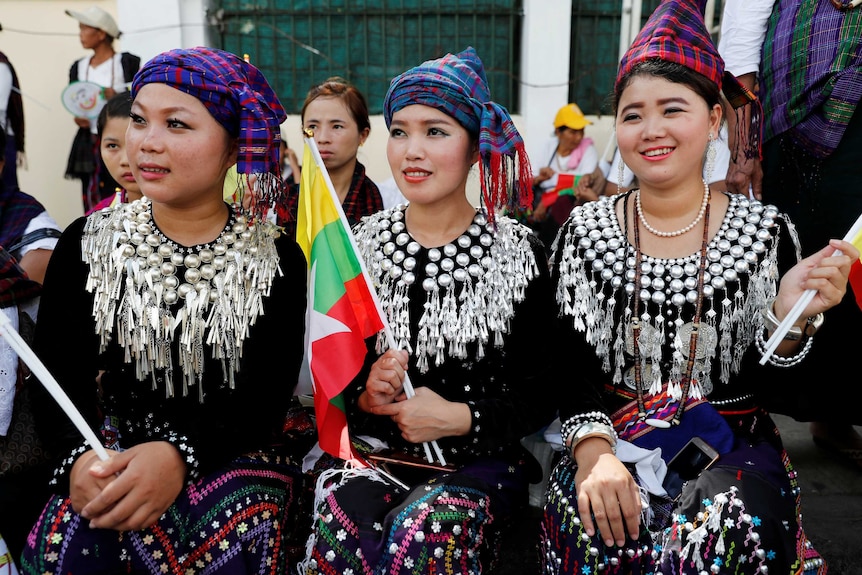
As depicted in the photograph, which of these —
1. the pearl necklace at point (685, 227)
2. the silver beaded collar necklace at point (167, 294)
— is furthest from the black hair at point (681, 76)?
the silver beaded collar necklace at point (167, 294)

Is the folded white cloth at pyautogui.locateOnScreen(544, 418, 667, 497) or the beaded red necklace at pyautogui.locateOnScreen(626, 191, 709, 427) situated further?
the beaded red necklace at pyautogui.locateOnScreen(626, 191, 709, 427)

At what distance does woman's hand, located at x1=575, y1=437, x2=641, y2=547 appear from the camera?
6.21 feet

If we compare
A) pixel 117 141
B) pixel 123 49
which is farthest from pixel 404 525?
pixel 123 49

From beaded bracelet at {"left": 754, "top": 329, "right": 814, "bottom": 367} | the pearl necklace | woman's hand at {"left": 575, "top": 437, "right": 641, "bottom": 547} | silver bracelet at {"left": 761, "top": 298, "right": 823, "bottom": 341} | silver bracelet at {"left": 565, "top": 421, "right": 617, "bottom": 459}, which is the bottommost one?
woman's hand at {"left": 575, "top": 437, "right": 641, "bottom": 547}

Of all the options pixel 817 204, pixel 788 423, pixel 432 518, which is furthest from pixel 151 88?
pixel 788 423

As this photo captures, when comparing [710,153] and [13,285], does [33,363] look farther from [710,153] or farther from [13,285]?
[710,153]

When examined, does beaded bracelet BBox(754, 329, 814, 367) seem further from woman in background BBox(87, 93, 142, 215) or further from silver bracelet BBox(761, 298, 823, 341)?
woman in background BBox(87, 93, 142, 215)

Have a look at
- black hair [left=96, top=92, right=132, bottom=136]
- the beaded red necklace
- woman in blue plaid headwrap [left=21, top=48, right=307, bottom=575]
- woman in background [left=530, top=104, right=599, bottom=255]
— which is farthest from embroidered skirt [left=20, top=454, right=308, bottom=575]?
woman in background [left=530, top=104, right=599, bottom=255]

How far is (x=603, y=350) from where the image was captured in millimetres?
2277

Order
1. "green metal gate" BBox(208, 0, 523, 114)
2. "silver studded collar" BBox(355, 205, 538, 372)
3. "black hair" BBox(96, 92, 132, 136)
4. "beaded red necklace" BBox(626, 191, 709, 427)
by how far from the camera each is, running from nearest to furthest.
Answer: "beaded red necklace" BBox(626, 191, 709, 427) → "silver studded collar" BBox(355, 205, 538, 372) → "black hair" BBox(96, 92, 132, 136) → "green metal gate" BBox(208, 0, 523, 114)

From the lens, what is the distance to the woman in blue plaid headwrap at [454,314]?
2.16m

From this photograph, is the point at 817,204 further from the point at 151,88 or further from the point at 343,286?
the point at 151,88

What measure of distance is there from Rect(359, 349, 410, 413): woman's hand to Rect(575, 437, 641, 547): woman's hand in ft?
1.92

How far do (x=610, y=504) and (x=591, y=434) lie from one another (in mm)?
256
